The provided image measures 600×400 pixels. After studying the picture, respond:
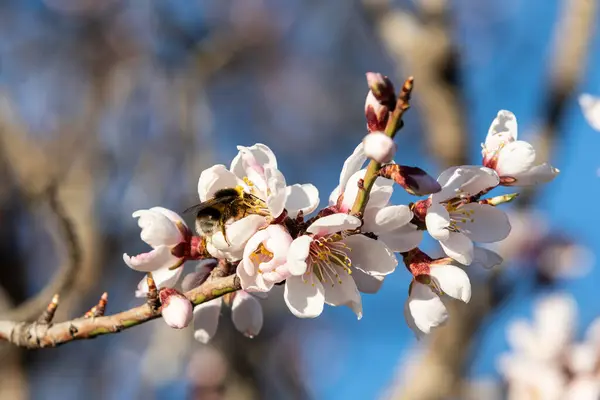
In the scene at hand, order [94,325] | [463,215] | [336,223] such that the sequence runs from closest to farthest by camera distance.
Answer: [336,223], [94,325], [463,215]

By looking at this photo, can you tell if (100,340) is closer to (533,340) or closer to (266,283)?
(533,340)

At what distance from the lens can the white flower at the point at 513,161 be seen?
48.9 inches

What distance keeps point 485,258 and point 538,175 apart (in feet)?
0.69

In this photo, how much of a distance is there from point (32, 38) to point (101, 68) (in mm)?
791

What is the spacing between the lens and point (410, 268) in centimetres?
133

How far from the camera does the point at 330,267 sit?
1328 mm

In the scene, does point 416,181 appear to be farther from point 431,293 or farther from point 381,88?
point 431,293

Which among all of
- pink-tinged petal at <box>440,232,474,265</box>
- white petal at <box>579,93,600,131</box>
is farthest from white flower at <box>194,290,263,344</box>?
white petal at <box>579,93,600,131</box>

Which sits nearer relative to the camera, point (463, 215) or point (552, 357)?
point (463, 215)

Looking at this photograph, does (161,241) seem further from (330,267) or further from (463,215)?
(463,215)

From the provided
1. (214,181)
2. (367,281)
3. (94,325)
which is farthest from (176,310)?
(367,281)

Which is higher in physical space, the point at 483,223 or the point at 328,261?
the point at 483,223

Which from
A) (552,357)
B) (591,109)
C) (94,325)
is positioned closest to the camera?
(94,325)

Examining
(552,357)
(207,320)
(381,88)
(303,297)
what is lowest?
(552,357)
